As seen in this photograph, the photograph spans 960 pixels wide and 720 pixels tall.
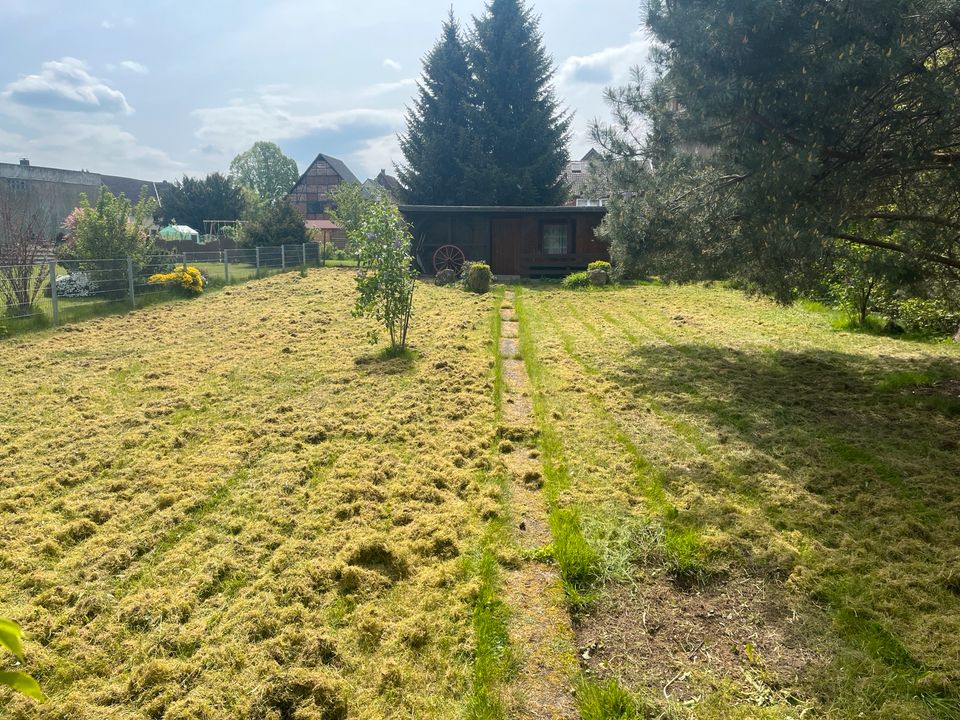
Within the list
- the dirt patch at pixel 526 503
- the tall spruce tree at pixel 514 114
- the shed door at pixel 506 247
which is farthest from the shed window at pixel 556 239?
the dirt patch at pixel 526 503

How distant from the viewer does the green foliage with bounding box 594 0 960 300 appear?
5180 millimetres

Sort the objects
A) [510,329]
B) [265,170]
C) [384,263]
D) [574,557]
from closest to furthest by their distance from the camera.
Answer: [574,557] < [384,263] < [510,329] < [265,170]

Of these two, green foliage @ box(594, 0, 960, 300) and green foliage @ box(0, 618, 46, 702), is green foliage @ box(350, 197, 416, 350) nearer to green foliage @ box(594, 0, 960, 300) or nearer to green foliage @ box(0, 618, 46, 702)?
green foliage @ box(594, 0, 960, 300)

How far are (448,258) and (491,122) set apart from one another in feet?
39.4

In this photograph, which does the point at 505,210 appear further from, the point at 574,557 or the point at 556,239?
the point at 574,557

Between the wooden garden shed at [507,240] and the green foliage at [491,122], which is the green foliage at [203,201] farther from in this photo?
the wooden garden shed at [507,240]

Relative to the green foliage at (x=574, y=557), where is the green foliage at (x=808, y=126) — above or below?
above

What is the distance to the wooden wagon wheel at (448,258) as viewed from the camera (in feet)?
65.0

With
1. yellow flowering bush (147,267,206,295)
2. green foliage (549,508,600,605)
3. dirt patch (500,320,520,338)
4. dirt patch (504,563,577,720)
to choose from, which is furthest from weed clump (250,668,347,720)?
yellow flowering bush (147,267,206,295)

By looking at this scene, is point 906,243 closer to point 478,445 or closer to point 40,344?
point 478,445

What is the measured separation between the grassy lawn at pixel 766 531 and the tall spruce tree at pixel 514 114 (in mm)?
22544

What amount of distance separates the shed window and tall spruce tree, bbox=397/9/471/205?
931 centimetres

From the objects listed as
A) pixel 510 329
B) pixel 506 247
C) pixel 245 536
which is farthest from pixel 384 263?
pixel 506 247

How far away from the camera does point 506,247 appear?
66.2 feet
